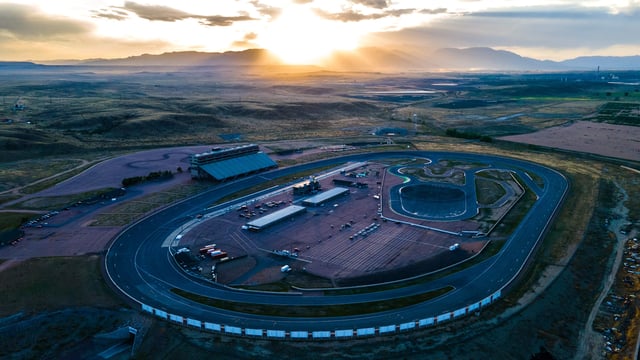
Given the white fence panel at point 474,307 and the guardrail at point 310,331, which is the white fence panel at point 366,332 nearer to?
the guardrail at point 310,331

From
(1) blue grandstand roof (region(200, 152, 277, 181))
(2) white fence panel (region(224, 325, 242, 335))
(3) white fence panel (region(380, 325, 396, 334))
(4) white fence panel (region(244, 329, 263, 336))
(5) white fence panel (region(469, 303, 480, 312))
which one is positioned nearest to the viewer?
(4) white fence panel (region(244, 329, 263, 336))

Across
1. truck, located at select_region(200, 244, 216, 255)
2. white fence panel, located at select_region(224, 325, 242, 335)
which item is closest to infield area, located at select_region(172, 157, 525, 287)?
truck, located at select_region(200, 244, 216, 255)

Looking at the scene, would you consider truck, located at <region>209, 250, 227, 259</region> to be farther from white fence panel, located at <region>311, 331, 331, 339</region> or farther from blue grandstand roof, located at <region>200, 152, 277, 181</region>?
blue grandstand roof, located at <region>200, 152, 277, 181</region>

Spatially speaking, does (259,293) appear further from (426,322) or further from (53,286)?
(53,286)

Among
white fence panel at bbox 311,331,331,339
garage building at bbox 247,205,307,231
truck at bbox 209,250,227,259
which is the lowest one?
white fence panel at bbox 311,331,331,339

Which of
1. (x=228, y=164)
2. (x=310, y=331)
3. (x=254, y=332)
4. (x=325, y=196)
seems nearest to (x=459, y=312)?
(x=310, y=331)

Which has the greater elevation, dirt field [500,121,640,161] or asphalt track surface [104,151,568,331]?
dirt field [500,121,640,161]

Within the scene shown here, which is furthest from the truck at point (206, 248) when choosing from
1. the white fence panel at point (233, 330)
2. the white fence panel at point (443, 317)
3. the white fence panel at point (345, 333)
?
the white fence panel at point (443, 317)
